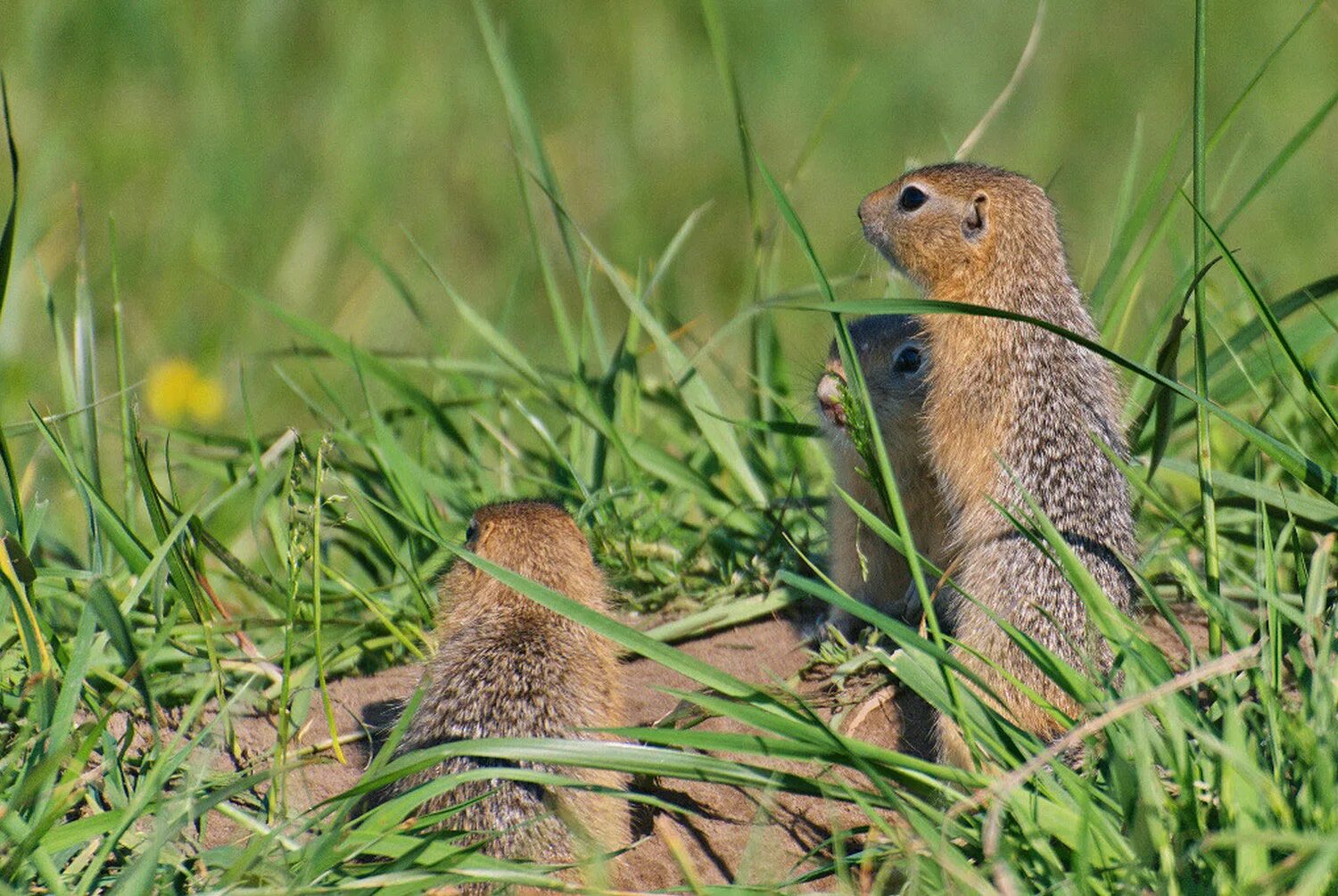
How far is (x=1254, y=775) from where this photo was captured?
2.88 meters

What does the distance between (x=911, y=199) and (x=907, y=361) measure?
1.86ft

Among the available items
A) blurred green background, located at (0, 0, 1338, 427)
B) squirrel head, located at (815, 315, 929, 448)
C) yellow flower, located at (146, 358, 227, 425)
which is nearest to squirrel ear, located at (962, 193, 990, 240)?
squirrel head, located at (815, 315, 929, 448)

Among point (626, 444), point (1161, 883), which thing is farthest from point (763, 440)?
point (1161, 883)

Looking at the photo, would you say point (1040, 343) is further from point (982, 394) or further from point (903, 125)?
point (903, 125)

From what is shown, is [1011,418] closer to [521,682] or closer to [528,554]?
[528,554]

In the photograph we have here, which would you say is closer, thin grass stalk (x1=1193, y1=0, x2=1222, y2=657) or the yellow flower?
thin grass stalk (x1=1193, y1=0, x2=1222, y2=657)

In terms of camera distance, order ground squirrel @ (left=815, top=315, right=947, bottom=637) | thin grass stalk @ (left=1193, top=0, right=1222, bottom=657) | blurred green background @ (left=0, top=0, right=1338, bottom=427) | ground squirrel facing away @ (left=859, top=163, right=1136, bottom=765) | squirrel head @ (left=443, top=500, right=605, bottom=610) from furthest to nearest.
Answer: blurred green background @ (left=0, top=0, right=1338, bottom=427) < ground squirrel @ (left=815, top=315, right=947, bottom=637) < squirrel head @ (left=443, top=500, right=605, bottom=610) < ground squirrel facing away @ (left=859, top=163, right=1136, bottom=765) < thin grass stalk @ (left=1193, top=0, right=1222, bottom=657)

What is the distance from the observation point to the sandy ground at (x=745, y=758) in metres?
3.94

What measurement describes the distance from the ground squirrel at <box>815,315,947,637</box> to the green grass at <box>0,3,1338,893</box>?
212 millimetres

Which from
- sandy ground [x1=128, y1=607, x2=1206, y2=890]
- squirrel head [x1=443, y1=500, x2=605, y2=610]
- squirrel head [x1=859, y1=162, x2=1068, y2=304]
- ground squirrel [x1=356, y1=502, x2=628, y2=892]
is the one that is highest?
squirrel head [x1=859, y1=162, x2=1068, y2=304]

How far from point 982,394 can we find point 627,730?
1.73 meters

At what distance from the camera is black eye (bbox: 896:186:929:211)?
16.8ft

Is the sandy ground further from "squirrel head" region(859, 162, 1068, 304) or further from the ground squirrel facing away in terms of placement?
"squirrel head" region(859, 162, 1068, 304)

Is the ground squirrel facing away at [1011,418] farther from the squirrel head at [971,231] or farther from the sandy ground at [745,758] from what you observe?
the sandy ground at [745,758]
